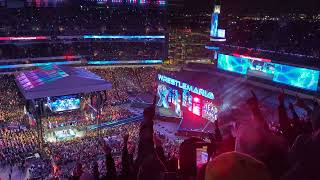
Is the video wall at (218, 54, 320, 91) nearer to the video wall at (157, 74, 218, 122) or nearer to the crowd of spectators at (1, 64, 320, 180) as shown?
the video wall at (157, 74, 218, 122)

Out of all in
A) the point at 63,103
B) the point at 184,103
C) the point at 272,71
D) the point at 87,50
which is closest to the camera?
the point at 272,71

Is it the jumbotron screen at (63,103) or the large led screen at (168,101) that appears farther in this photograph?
the large led screen at (168,101)

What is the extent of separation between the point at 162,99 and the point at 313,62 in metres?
12.8

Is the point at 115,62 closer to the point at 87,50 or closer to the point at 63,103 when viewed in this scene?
the point at 87,50

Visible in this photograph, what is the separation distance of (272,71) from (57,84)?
1504 centimetres

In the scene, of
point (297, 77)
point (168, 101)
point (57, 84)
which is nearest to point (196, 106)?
point (168, 101)

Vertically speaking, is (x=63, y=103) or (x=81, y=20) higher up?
(x=81, y=20)

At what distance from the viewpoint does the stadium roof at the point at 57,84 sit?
24.4 m

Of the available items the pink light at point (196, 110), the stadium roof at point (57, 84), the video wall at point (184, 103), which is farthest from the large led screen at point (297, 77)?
the stadium roof at point (57, 84)

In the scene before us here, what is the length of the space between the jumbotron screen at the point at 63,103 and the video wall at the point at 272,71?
12.0m

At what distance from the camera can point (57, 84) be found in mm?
25375

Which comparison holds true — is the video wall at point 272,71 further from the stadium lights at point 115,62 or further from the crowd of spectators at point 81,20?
the crowd of spectators at point 81,20

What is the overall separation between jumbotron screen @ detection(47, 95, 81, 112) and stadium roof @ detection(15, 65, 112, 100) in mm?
1436

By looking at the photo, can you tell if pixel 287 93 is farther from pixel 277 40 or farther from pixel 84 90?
pixel 84 90
